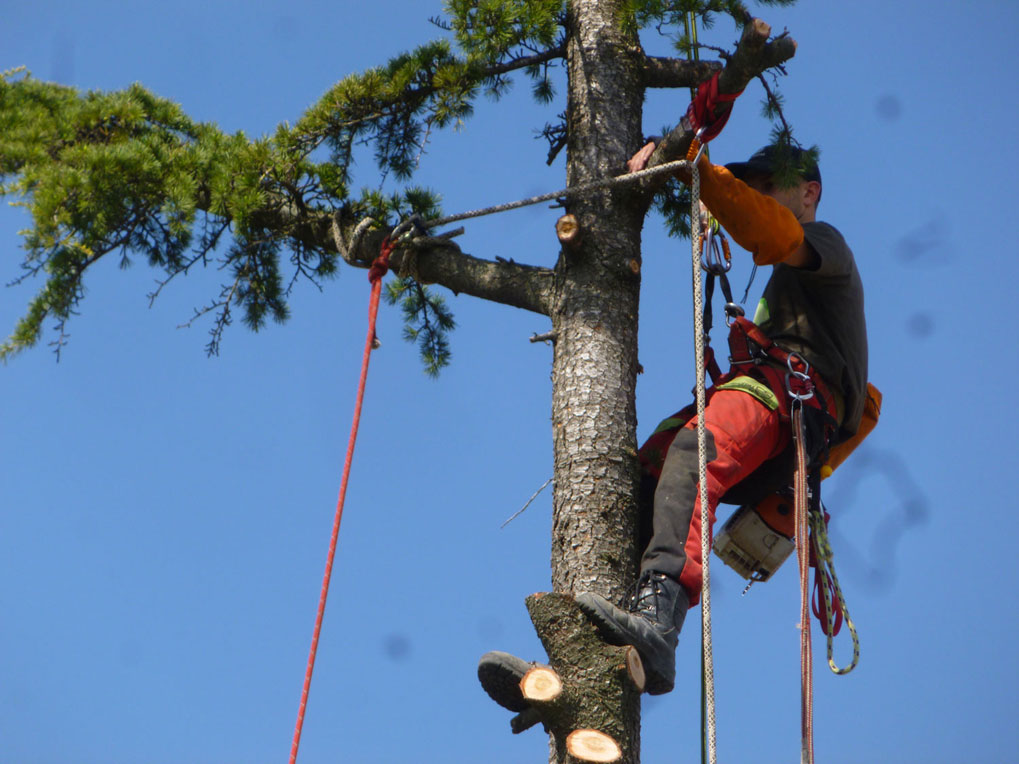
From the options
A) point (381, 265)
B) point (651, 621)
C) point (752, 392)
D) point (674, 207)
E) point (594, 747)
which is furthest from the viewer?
point (674, 207)

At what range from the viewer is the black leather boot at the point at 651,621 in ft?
8.25

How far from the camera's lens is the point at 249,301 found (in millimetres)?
4355

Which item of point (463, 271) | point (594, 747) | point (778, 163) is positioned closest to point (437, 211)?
point (463, 271)

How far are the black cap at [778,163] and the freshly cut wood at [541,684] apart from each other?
1.65 metres

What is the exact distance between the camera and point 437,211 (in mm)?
3787

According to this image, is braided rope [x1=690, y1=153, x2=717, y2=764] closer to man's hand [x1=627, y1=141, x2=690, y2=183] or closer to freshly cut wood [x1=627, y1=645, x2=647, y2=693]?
freshly cut wood [x1=627, y1=645, x2=647, y2=693]

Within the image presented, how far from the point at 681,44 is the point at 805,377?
1.11m

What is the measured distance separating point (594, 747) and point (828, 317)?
150cm

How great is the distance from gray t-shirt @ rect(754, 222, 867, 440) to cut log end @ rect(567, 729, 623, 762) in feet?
4.34

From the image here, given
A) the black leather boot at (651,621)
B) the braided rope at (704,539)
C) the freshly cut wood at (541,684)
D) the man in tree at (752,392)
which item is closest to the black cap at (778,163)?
the man in tree at (752,392)

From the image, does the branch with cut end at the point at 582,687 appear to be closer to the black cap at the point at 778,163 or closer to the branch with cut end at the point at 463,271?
the branch with cut end at the point at 463,271

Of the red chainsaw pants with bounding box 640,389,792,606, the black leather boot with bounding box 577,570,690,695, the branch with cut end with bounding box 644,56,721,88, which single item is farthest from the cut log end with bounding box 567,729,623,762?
the branch with cut end with bounding box 644,56,721,88

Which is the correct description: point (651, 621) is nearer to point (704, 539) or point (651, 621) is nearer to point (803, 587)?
point (704, 539)

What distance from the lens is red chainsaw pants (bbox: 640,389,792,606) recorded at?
2.71 m
